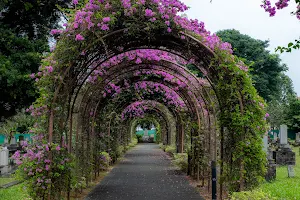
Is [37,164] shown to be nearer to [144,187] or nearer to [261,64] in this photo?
[144,187]

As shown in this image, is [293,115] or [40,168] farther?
[293,115]

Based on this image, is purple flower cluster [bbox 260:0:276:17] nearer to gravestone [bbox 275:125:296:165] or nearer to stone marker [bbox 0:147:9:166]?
stone marker [bbox 0:147:9:166]

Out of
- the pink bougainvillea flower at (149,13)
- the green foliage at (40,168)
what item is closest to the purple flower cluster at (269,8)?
the pink bougainvillea flower at (149,13)

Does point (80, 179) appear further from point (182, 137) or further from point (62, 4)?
point (182, 137)

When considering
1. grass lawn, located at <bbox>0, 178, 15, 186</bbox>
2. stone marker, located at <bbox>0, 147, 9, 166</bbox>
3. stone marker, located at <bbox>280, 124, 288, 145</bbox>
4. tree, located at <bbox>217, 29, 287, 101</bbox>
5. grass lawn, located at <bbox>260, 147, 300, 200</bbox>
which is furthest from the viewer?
tree, located at <bbox>217, 29, 287, 101</bbox>

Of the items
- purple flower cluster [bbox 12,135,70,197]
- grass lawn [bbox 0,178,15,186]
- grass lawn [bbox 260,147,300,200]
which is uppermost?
purple flower cluster [bbox 12,135,70,197]

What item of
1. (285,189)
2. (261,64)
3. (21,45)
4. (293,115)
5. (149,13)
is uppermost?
(261,64)

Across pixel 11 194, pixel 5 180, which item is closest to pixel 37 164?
pixel 11 194

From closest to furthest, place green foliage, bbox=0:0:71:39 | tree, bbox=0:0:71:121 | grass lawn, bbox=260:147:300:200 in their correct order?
grass lawn, bbox=260:147:300:200
tree, bbox=0:0:71:121
green foliage, bbox=0:0:71:39

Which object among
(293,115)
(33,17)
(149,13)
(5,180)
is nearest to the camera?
(149,13)

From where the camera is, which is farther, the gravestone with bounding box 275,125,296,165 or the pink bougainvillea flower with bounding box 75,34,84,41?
the gravestone with bounding box 275,125,296,165

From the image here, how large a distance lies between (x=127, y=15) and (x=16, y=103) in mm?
7985

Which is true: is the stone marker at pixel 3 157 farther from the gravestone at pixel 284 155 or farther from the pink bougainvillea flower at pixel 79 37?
the gravestone at pixel 284 155

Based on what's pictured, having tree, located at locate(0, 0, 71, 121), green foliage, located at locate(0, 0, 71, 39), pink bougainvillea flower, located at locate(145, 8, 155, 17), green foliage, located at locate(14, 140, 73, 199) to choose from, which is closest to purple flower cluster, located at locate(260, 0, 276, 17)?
pink bougainvillea flower, located at locate(145, 8, 155, 17)
